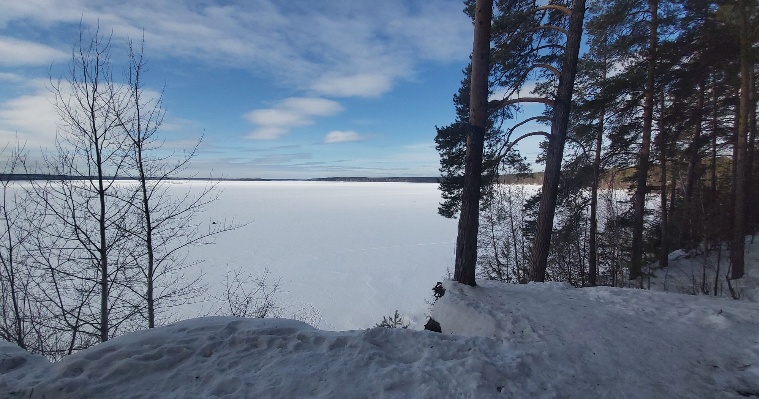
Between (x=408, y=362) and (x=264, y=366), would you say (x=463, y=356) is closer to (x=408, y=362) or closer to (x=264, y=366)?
(x=408, y=362)

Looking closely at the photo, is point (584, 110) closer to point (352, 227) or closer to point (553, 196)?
point (553, 196)

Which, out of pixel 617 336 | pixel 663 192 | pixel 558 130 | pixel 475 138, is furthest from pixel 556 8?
pixel 663 192

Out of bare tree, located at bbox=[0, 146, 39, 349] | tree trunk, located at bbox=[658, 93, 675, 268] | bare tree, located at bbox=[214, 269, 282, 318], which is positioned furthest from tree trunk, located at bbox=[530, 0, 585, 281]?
bare tree, located at bbox=[0, 146, 39, 349]

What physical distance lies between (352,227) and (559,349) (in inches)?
1032

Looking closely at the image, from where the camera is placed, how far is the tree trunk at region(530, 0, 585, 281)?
5.91 m

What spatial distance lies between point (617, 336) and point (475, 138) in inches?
134

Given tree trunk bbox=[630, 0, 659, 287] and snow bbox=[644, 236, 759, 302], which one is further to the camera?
tree trunk bbox=[630, 0, 659, 287]

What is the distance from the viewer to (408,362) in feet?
9.62

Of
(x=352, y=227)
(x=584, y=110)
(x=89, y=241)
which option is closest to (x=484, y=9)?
(x=584, y=110)

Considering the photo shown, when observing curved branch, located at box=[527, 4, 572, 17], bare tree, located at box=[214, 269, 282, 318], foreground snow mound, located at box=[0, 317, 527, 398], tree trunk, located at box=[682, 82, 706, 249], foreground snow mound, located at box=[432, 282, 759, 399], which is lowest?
bare tree, located at box=[214, 269, 282, 318]

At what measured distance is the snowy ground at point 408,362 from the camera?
2441 mm

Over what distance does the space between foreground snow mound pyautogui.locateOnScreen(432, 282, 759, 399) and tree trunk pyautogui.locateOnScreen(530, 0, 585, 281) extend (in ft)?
3.75

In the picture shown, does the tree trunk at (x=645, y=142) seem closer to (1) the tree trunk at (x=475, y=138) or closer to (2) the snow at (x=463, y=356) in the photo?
(2) the snow at (x=463, y=356)

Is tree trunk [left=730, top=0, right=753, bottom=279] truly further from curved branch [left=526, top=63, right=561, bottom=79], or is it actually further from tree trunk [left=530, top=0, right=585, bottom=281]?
curved branch [left=526, top=63, right=561, bottom=79]
